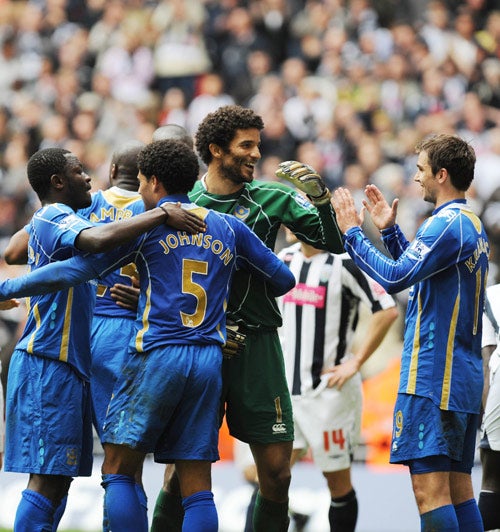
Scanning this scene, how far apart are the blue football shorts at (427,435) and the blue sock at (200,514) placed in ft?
3.17

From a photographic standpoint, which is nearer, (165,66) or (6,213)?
(6,213)

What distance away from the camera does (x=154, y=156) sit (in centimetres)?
584

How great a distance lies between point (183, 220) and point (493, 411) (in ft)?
7.63

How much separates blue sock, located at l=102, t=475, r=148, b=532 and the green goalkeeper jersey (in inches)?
46.3

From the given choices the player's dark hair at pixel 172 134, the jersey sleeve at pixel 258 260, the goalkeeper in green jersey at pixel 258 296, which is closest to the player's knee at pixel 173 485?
the goalkeeper in green jersey at pixel 258 296

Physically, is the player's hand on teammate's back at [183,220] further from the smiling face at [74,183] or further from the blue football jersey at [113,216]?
the blue football jersey at [113,216]

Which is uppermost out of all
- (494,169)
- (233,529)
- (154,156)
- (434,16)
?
(434,16)

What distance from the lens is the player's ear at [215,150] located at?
650cm

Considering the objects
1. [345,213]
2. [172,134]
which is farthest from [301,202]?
[172,134]

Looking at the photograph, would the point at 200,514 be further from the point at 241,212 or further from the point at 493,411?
the point at 493,411

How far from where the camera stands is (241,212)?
21.4 ft

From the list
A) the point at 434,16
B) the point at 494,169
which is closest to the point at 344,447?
the point at 494,169

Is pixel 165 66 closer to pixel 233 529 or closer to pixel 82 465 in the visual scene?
pixel 233 529

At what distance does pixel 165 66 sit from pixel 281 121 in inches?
98.8
